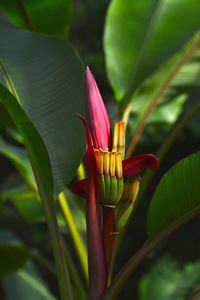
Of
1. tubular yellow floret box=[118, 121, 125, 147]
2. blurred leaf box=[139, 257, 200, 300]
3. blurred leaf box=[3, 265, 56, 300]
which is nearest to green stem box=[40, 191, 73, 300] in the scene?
tubular yellow floret box=[118, 121, 125, 147]

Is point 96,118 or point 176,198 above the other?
point 96,118

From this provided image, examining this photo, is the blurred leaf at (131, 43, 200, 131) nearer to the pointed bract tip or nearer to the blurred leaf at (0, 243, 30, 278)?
the blurred leaf at (0, 243, 30, 278)

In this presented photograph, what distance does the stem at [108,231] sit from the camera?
80 cm

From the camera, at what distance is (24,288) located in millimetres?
1600

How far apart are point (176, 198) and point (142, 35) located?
2.00 ft

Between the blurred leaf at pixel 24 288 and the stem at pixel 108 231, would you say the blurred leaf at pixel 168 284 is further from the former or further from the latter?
the stem at pixel 108 231

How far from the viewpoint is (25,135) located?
2.55ft

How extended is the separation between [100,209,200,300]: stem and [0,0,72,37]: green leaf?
53 centimetres

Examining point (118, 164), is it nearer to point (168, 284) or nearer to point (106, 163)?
point (106, 163)

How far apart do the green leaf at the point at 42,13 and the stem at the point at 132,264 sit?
53cm

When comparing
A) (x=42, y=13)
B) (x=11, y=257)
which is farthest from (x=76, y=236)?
(x=42, y=13)

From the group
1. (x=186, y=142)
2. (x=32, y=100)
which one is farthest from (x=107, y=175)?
(x=186, y=142)

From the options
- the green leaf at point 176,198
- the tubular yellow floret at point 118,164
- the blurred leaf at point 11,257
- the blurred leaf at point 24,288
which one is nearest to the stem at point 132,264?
the green leaf at point 176,198

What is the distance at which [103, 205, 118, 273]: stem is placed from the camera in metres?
0.80
